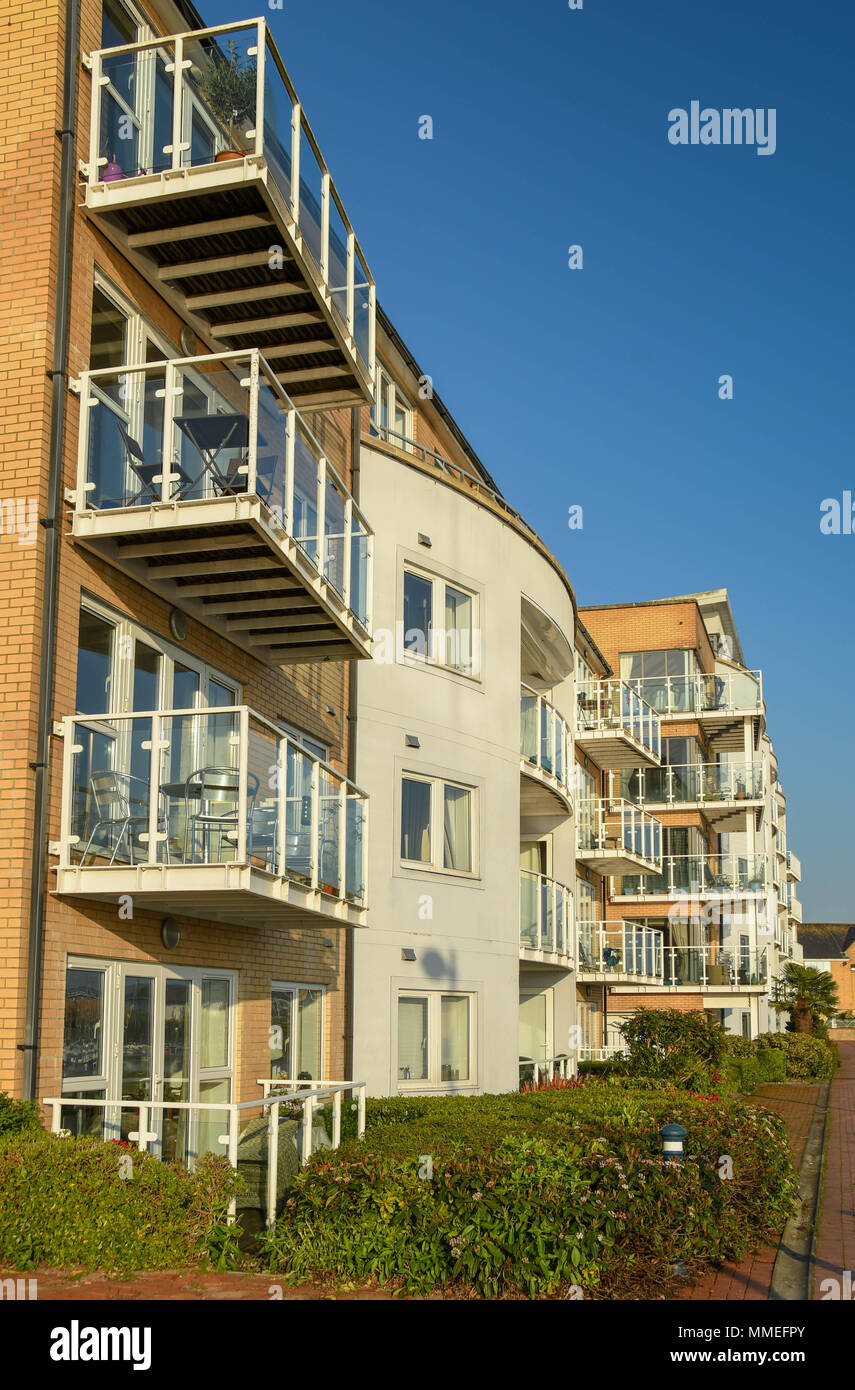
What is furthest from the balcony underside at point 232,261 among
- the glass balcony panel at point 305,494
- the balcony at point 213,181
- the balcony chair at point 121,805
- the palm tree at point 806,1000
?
the palm tree at point 806,1000

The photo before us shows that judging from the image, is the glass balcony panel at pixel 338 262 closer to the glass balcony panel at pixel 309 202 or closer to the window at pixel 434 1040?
the glass balcony panel at pixel 309 202

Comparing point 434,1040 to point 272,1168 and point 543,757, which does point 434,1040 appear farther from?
point 272,1168

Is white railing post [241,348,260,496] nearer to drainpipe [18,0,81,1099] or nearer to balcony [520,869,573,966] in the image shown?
drainpipe [18,0,81,1099]

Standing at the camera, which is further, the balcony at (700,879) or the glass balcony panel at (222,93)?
the balcony at (700,879)

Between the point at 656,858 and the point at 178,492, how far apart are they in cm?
2733

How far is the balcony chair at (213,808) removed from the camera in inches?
449

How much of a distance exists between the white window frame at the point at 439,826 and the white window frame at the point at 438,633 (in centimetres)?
165

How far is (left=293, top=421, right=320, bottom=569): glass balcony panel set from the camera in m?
13.6

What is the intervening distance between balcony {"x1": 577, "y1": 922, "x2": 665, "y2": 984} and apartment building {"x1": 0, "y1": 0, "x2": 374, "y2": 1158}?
17.8 m

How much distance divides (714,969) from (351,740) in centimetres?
2546

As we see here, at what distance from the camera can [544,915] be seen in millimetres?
24203
